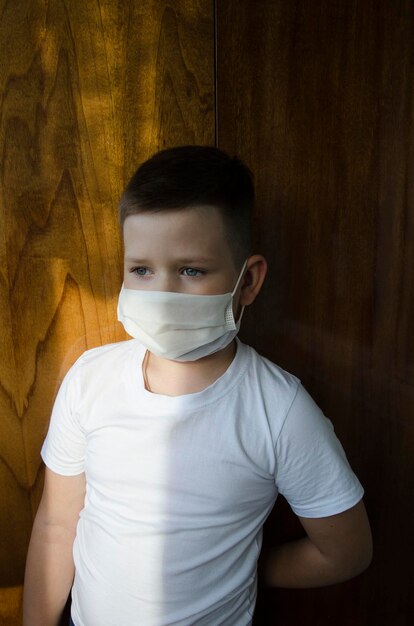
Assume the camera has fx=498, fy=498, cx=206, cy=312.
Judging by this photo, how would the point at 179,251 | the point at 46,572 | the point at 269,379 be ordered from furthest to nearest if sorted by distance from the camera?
1. the point at 46,572
2. the point at 269,379
3. the point at 179,251

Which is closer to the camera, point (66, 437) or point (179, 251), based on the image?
point (179, 251)

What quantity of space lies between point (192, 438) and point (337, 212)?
0.65 meters

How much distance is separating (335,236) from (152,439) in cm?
65

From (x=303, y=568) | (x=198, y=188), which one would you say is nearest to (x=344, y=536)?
(x=303, y=568)

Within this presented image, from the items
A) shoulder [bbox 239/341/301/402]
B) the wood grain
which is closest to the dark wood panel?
the wood grain

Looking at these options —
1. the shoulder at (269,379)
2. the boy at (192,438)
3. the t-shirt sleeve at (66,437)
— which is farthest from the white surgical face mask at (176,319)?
the t-shirt sleeve at (66,437)

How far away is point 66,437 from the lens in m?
0.99

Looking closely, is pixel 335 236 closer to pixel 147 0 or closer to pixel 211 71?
pixel 211 71

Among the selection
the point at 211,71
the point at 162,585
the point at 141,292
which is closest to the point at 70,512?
the point at 162,585

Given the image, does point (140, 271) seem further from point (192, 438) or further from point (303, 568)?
point (303, 568)

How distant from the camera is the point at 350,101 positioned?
Result: 116 centimetres

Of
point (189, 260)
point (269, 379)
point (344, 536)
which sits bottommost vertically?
point (344, 536)

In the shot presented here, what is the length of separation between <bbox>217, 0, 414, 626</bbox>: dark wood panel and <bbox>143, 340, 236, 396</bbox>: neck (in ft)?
0.87

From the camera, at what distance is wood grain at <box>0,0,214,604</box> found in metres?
1.02
